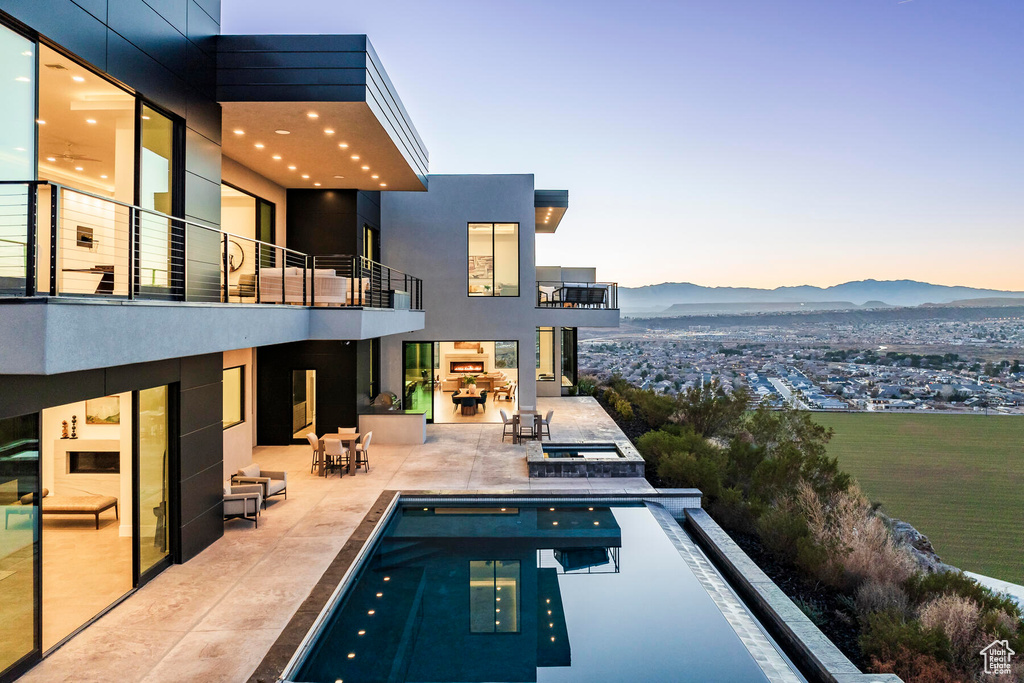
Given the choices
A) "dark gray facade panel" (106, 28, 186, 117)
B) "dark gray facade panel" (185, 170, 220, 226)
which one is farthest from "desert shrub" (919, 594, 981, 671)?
"dark gray facade panel" (106, 28, 186, 117)

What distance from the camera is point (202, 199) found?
7363 mm

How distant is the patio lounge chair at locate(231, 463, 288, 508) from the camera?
29.7 ft

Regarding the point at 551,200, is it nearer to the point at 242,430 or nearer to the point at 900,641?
the point at 242,430

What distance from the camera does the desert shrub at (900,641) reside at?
5.44 metres

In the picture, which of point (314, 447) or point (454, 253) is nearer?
point (314, 447)

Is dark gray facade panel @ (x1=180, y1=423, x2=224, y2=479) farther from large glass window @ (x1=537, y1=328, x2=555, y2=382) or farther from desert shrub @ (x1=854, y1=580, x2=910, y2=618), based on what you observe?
large glass window @ (x1=537, y1=328, x2=555, y2=382)

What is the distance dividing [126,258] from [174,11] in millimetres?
3328

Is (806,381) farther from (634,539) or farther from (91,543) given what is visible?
(91,543)

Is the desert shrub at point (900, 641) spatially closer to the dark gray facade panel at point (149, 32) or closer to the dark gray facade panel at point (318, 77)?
the dark gray facade panel at point (318, 77)

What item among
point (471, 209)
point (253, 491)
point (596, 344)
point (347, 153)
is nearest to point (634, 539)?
point (253, 491)

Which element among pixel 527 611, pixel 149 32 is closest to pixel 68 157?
pixel 149 32

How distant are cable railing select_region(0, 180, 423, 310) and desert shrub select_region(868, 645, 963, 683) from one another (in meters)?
7.97

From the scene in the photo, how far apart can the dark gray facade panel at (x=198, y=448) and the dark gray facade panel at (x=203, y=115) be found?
4.10 metres

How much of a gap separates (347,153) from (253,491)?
6504 mm
